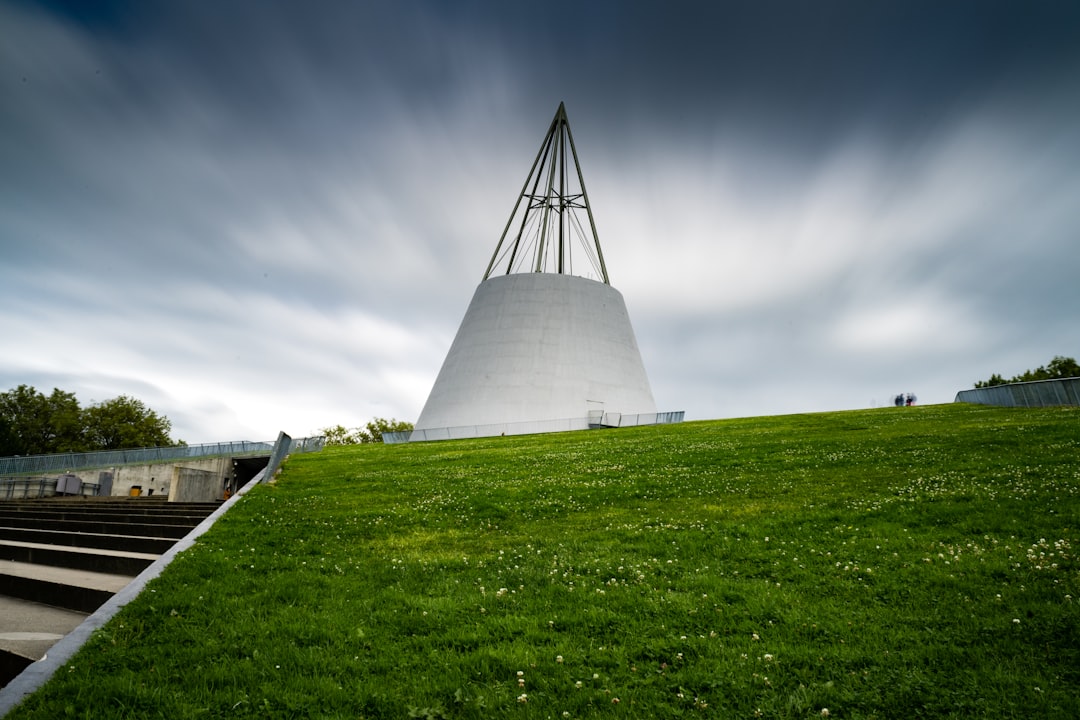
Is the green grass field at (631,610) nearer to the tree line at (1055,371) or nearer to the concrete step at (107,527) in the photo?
the concrete step at (107,527)

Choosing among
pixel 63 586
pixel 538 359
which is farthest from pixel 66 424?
pixel 63 586

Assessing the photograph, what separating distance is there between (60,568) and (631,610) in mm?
8086

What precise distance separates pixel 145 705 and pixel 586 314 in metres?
41.7

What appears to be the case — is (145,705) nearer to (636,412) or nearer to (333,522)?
(333,522)

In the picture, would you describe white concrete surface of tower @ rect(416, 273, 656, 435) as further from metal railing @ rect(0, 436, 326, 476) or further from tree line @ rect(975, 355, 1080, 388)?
tree line @ rect(975, 355, 1080, 388)

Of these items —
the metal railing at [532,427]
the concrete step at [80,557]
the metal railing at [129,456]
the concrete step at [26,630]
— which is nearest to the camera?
the concrete step at [26,630]

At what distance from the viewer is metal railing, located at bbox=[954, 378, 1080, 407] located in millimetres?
23562

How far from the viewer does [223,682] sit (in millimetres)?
4859

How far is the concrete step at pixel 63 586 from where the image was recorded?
7090 mm

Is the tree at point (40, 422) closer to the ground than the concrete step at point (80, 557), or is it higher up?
higher up

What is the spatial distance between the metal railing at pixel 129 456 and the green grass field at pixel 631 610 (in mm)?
22236

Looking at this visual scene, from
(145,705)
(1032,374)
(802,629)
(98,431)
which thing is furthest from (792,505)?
(1032,374)

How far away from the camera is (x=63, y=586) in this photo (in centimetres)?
725

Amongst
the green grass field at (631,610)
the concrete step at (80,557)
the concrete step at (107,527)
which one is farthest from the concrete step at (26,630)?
the concrete step at (107,527)
